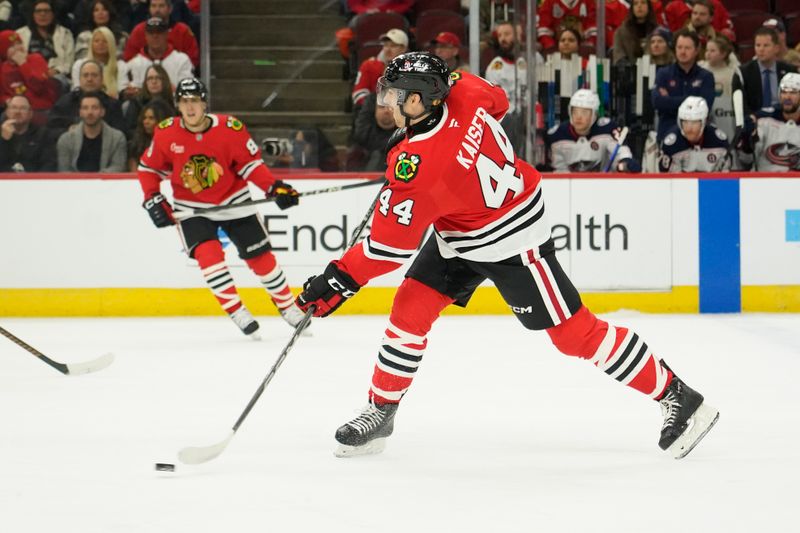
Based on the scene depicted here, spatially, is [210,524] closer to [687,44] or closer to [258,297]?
[258,297]

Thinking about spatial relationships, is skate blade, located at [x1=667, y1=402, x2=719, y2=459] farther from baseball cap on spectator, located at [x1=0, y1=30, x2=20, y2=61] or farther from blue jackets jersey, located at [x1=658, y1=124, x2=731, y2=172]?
baseball cap on spectator, located at [x1=0, y1=30, x2=20, y2=61]

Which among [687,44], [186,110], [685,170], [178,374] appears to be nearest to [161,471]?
[178,374]

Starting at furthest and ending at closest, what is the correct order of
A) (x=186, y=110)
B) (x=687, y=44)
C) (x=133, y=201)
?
1. (x=687, y=44)
2. (x=133, y=201)
3. (x=186, y=110)

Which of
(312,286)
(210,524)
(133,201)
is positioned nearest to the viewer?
(210,524)

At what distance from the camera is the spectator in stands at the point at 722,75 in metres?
6.76

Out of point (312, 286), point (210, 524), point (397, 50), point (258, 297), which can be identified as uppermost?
point (397, 50)

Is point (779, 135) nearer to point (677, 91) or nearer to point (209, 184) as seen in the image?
point (677, 91)

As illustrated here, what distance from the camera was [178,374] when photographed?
4.61m

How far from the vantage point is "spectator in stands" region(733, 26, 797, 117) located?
6.74 meters

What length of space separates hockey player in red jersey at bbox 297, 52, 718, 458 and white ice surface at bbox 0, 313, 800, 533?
199 millimetres

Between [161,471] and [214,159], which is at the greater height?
[214,159]

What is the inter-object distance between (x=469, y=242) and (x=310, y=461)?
2.35 feet

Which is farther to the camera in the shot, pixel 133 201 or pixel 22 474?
pixel 133 201

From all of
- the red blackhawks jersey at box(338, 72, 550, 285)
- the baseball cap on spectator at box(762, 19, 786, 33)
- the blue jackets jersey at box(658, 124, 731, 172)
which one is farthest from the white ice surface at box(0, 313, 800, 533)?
the baseball cap on spectator at box(762, 19, 786, 33)
